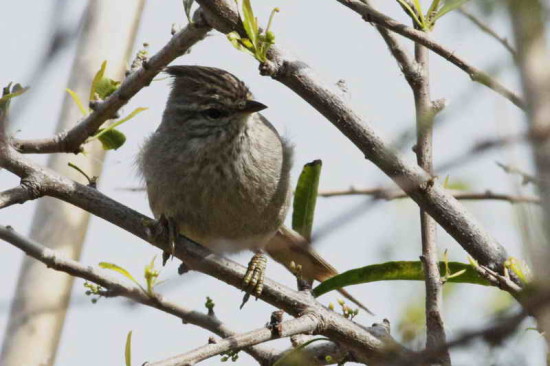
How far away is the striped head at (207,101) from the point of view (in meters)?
4.88

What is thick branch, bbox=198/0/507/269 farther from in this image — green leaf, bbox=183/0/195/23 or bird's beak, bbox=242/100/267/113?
bird's beak, bbox=242/100/267/113

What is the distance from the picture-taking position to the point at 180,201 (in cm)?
456

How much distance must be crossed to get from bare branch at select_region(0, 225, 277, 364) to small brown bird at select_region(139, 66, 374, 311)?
37.4 inches

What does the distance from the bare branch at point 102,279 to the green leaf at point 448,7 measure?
1.36 meters

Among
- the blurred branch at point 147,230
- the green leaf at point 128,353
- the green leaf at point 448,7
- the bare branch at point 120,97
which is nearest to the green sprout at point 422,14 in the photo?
the green leaf at point 448,7

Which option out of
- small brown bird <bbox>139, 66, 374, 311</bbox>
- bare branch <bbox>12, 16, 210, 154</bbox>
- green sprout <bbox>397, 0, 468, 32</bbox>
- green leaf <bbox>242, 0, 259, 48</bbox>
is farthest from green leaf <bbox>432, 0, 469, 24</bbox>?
small brown bird <bbox>139, 66, 374, 311</bbox>

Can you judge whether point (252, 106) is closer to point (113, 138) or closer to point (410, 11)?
point (113, 138)

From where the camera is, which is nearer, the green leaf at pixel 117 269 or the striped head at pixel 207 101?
the green leaf at pixel 117 269

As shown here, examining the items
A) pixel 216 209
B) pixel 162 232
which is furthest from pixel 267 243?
pixel 162 232

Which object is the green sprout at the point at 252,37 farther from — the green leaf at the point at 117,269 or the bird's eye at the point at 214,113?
the bird's eye at the point at 214,113

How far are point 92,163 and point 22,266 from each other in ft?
2.31

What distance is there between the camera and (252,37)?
112 inches

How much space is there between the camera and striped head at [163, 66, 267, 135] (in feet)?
16.0

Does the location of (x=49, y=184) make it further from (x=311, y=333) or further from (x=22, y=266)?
(x=22, y=266)
